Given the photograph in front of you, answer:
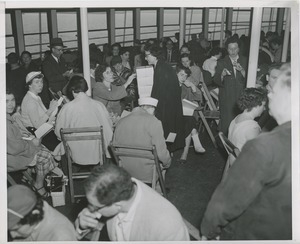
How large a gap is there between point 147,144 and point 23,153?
0.92 meters

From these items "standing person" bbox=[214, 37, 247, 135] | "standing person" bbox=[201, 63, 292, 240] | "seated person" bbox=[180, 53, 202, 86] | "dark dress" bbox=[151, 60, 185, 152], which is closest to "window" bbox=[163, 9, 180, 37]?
"seated person" bbox=[180, 53, 202, 86]

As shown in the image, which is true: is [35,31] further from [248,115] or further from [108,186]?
[108,186]

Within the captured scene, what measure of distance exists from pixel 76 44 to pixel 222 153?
4.20m

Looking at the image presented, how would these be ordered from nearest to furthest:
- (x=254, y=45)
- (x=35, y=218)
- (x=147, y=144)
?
1. (x=35, y=218)
2. (x=254, y=45)
3. (x=147, y=144)

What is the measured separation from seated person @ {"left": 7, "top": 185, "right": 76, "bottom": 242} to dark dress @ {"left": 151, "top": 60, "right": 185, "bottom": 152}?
1.84m

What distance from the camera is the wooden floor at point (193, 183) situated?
2.46 meters

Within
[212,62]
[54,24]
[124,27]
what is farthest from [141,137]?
[124,27]

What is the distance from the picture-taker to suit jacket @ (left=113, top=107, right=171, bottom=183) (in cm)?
227

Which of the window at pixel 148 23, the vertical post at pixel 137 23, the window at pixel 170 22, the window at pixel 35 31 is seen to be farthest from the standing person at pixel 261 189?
the window at pixel 170 22

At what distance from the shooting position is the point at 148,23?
25.1ft

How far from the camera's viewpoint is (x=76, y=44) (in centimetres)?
643

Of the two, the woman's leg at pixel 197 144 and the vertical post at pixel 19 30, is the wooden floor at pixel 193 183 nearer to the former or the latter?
the woman's leg at pixel 197 144

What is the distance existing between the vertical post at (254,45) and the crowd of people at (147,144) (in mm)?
101

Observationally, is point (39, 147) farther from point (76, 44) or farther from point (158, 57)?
point (76, 44)
